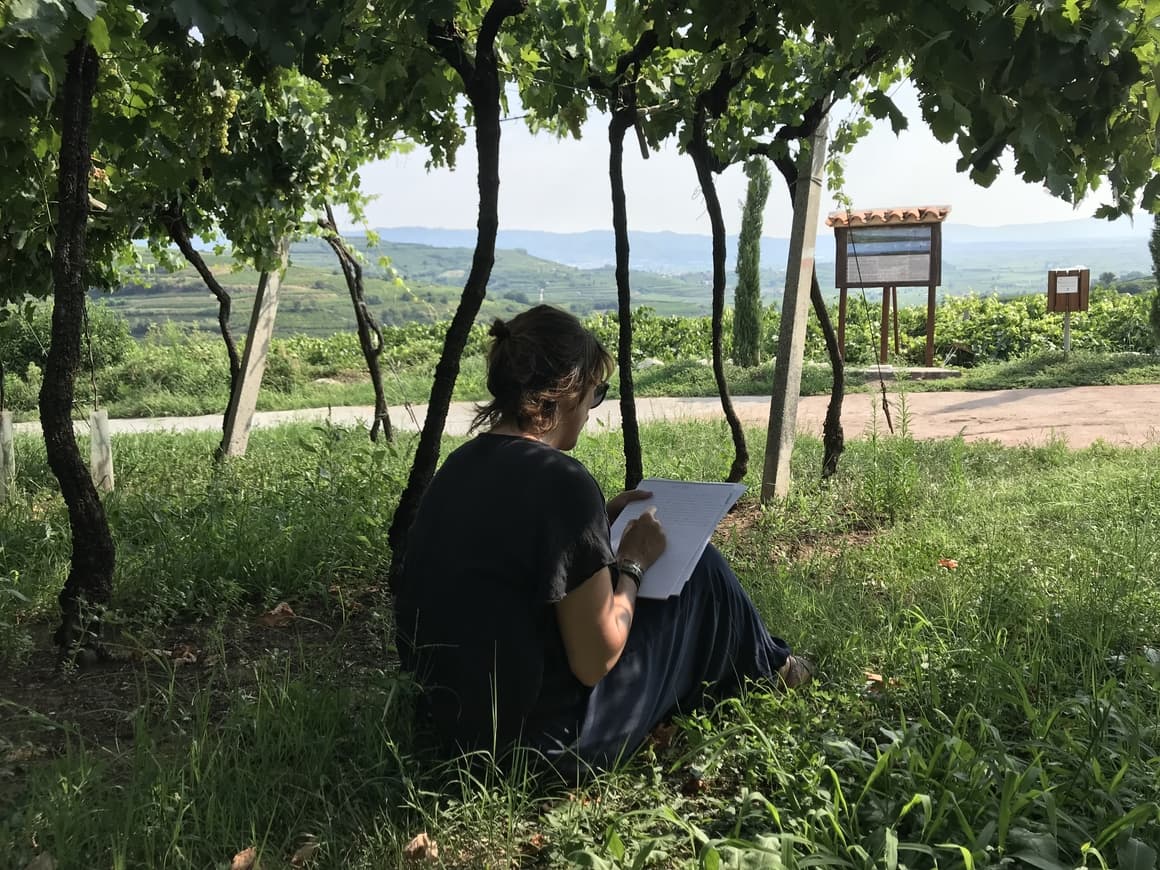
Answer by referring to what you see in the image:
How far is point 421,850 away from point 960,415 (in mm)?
8574

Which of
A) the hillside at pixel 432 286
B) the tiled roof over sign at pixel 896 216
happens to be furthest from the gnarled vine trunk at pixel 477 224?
the tiled roof over sign at pixel 896 216

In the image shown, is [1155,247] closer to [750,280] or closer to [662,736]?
[750,280]

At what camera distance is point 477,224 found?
3.49 m

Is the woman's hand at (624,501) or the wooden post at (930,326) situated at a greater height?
the wooden post at (930,326)

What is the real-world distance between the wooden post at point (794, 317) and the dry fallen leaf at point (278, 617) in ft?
9.07

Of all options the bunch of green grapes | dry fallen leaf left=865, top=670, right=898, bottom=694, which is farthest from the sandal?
the bunch of green grapes

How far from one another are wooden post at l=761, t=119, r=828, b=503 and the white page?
8.46 ft

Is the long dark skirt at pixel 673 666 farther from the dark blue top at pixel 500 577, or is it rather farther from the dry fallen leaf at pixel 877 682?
the dry fallen leaf at pixel 877 682

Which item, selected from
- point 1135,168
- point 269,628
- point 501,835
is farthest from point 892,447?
point 501,835

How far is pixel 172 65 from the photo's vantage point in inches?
161

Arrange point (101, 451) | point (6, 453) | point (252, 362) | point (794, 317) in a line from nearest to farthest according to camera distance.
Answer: point (794, 317) < point (101, 451) < point (6, 453) < point (252, 362)

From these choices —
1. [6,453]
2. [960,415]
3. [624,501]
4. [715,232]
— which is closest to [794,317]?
[715,232]

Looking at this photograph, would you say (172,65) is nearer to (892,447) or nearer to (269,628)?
(269,628)

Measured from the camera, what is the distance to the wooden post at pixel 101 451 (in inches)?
215
